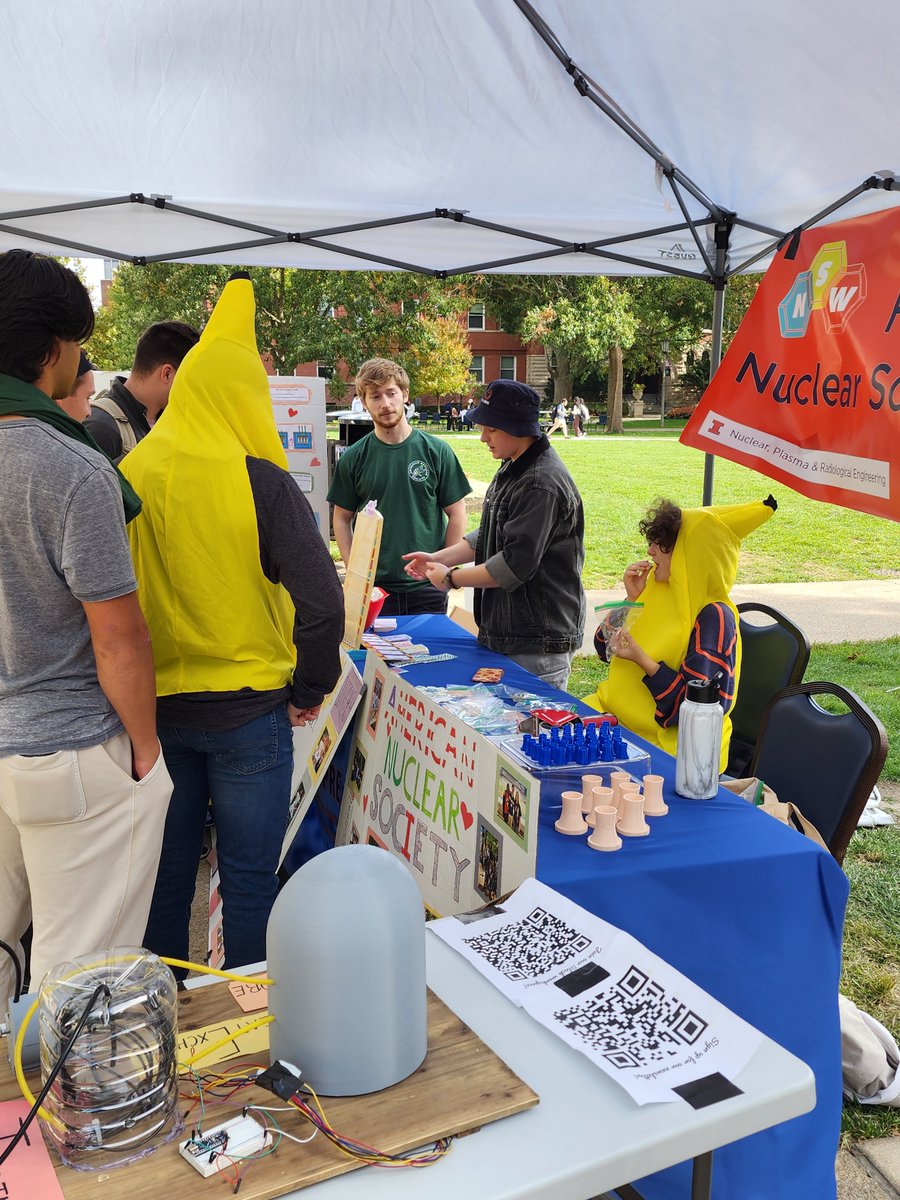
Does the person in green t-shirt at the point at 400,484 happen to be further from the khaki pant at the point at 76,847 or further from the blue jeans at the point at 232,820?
the khaki pant at the point at 76,847

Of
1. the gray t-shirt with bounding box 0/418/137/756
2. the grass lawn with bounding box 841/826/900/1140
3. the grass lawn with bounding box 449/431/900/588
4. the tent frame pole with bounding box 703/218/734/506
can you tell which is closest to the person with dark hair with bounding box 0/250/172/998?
the gray t-shirt with bounding box 0/418/137/756

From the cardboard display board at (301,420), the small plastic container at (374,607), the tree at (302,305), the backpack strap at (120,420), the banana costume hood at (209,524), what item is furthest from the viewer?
the tree at (302,305)

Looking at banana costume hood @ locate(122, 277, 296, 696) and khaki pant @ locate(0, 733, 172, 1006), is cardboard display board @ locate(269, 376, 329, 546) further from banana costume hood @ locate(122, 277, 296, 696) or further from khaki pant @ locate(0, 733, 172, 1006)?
khaki pant @ locate(0, 733, 172, 1006)

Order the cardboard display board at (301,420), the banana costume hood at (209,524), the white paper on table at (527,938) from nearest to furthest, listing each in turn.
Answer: the white paper on table at (527,938) → the banana costume hood at (209,524) → the cardboard display board at (301,420)

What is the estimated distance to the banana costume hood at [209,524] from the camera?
1.99 metres

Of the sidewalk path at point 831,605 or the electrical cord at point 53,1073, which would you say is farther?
the sidewalk path at point 831,605

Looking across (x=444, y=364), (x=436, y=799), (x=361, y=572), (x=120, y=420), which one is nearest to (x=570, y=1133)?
(x=436, y=799)

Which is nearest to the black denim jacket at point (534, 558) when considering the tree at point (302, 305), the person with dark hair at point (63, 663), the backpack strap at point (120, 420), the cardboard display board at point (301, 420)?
the backpack strap at point (120, 420)

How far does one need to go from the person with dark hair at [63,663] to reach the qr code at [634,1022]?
0.94m

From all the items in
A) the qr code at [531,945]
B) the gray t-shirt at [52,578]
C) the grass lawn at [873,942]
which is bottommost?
the grass lawn at [873,942]

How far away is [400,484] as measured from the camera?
14.4 feet

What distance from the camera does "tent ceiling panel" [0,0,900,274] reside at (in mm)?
2594

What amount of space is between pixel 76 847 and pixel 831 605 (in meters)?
7.98

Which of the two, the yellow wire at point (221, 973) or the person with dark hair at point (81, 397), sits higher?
Result: the person with dark hair at point (81, 397)
